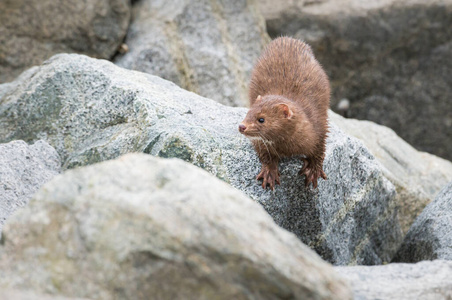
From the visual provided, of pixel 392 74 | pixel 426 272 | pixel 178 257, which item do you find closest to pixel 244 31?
pixel 392 74

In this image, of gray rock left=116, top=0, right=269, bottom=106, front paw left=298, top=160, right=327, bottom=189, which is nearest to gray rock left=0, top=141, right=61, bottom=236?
front paw left=298, top=160, right=327, bottom=189

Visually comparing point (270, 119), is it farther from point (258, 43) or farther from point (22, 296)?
point (258, 43)

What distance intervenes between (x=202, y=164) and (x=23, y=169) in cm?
137

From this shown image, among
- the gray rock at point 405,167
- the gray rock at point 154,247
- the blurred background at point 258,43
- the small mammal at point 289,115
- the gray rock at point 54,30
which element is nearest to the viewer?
the gray rock at point 154,247

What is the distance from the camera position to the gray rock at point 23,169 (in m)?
4.05

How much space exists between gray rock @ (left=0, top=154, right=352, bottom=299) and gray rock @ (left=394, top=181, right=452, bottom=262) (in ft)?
7.19

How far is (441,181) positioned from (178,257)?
4.97 metres

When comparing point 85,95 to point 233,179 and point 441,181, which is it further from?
point 441,181

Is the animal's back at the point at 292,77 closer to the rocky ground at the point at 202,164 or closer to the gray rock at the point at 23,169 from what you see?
the rocky ground at the point at 202,164

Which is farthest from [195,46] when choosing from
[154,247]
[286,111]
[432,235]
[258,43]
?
[154,247]

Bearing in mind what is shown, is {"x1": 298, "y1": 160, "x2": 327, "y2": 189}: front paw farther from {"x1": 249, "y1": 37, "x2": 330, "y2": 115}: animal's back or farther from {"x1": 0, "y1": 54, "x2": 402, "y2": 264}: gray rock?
{"x1": 249, "y1": 37, "x2": 330, "y2": 115}: animal's back

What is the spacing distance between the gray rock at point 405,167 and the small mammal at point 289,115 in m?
1.51

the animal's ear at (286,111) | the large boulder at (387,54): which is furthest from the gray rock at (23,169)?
the large boulder at (387,54)

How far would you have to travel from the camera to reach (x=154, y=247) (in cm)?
240
